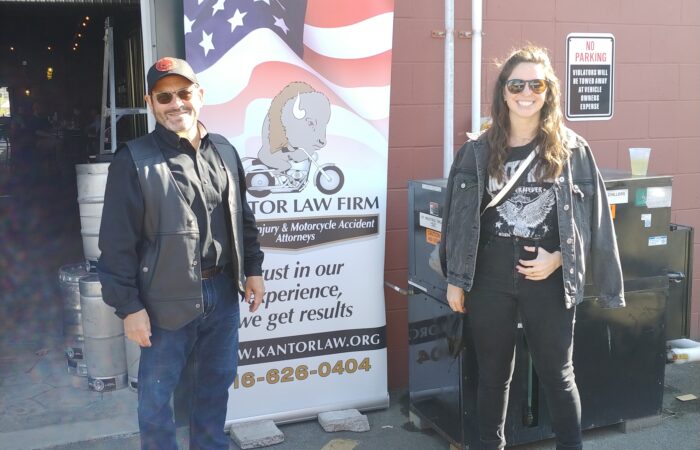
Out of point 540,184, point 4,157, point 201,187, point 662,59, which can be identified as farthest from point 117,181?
point 4,157

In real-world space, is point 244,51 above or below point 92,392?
above

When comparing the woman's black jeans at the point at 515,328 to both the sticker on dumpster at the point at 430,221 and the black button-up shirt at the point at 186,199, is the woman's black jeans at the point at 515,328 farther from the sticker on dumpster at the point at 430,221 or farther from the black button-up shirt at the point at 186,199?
the black button-up shirt at the point at 186,199

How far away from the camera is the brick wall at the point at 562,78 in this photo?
14.6 feet

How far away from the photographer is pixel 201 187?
2840mm

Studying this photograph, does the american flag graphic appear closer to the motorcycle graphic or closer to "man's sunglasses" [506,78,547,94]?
the motorcycle graphic

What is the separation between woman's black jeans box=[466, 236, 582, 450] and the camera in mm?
2916

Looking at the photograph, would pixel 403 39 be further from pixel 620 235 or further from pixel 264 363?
pixel 264 363

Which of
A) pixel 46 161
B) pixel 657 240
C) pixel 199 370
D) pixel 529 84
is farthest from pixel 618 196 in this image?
pixel 46 161

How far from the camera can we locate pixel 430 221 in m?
3.78

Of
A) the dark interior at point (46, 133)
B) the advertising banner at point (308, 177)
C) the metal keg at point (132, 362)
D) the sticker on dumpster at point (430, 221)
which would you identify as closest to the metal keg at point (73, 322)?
the metal keg at point (132, 362)

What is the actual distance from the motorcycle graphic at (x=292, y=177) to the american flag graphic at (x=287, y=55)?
13cm

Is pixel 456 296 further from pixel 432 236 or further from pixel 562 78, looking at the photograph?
pixel 562 78

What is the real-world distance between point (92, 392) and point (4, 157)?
51.1ft

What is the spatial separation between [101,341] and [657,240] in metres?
3.42
